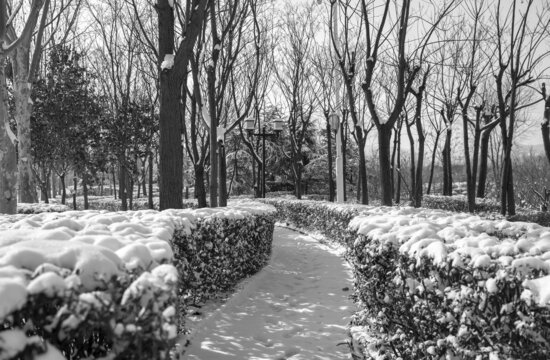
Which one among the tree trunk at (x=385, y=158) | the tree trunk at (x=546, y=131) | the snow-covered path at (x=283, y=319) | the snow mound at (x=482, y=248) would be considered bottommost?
the snow-covered path at (x=283, y=319)

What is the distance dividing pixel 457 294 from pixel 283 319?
3.00 m

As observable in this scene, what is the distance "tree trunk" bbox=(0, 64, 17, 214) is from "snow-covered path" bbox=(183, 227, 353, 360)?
5.59 meters

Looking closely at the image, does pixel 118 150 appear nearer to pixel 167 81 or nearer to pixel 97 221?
pixel 167 81

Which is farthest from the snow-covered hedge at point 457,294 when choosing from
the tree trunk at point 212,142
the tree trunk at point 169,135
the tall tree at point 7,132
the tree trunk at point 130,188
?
the tree trunk at point 130,188

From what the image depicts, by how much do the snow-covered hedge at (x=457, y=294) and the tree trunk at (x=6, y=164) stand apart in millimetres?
8007

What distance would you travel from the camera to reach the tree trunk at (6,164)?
873cm

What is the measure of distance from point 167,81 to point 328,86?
52.8 ft

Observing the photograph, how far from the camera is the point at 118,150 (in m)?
20.1

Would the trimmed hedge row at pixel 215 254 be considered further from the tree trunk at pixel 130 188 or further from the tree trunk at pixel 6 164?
the tree trunk at pixel 130 188

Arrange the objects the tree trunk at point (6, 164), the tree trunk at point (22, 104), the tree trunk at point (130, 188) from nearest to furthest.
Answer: the tree trunk at point (6, 164) < the tree trunk at point (22, 104) < the tree trunk at point (130, 188)

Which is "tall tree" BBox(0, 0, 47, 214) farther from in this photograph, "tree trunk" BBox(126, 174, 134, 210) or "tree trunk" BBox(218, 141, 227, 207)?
"tree trunk" BBox(126, 174, 134, 210)

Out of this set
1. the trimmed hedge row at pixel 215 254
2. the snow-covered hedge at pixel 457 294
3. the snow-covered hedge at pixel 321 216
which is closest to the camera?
the snow-covered hedge at pixel 457 294

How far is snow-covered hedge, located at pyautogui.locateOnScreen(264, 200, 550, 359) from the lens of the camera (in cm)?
202

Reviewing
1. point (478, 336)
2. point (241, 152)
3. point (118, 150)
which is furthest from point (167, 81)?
point (241, 152)
